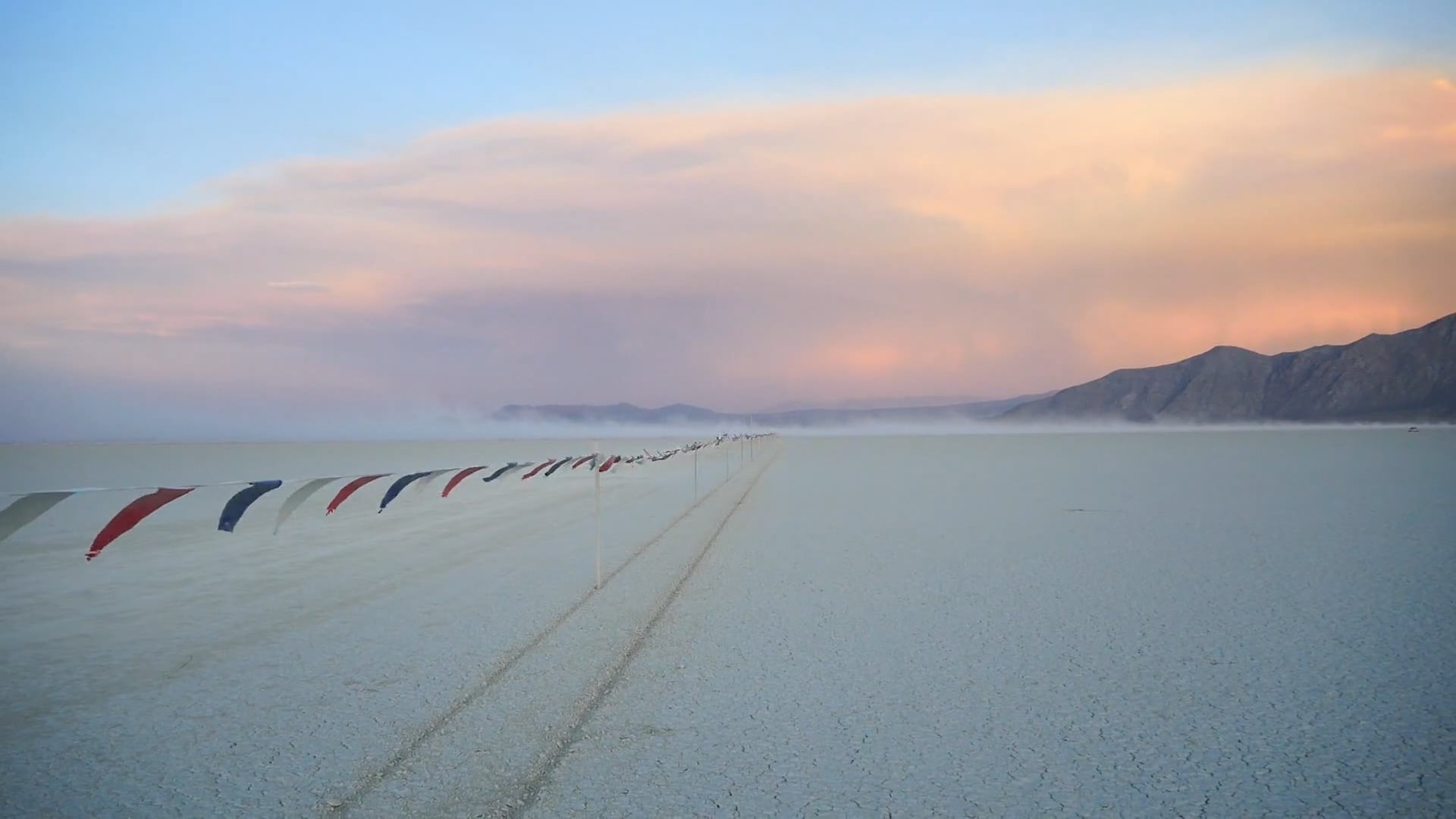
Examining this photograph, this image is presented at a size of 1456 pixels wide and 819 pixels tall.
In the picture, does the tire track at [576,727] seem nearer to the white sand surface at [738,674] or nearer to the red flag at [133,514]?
the white sand surface at [738,674]

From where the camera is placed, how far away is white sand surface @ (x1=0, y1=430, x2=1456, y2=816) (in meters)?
4.84

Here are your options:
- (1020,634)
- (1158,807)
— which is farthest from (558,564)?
(1158,807)

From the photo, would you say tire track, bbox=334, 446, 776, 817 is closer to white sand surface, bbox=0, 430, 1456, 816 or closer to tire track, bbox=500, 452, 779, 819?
white sand surface, bbox=0, 430, 1456, 816

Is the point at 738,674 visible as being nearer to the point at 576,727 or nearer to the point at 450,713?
the point at 576,727

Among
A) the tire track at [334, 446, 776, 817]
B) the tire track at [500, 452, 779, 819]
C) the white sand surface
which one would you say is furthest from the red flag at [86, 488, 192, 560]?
the tire track at [500, 452, 779, 819]

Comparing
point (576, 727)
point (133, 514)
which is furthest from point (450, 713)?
point (133, 514)

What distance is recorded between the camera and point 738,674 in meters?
6.82

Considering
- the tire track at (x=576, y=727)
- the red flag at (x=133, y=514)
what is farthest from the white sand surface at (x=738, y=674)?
the red flag at (x=133, y=514)

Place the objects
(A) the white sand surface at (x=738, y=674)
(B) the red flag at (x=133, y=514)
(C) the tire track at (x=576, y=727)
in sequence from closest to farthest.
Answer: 1. (C) the tire track at (x=576, y=727)
2. (A) the white sand surface at (x=738, y=674)
3. (B) the red flag at (x=133, y=514)

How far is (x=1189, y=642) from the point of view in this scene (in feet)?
26.0

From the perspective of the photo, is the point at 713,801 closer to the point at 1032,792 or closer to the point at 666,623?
the point at 1032,792

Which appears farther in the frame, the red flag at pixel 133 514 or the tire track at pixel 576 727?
the red flag at pixel 133 514

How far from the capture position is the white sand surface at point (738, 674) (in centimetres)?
484

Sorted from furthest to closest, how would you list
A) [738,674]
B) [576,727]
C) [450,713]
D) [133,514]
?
[133,514] → [738,674] → [450,713] → [576,727]
